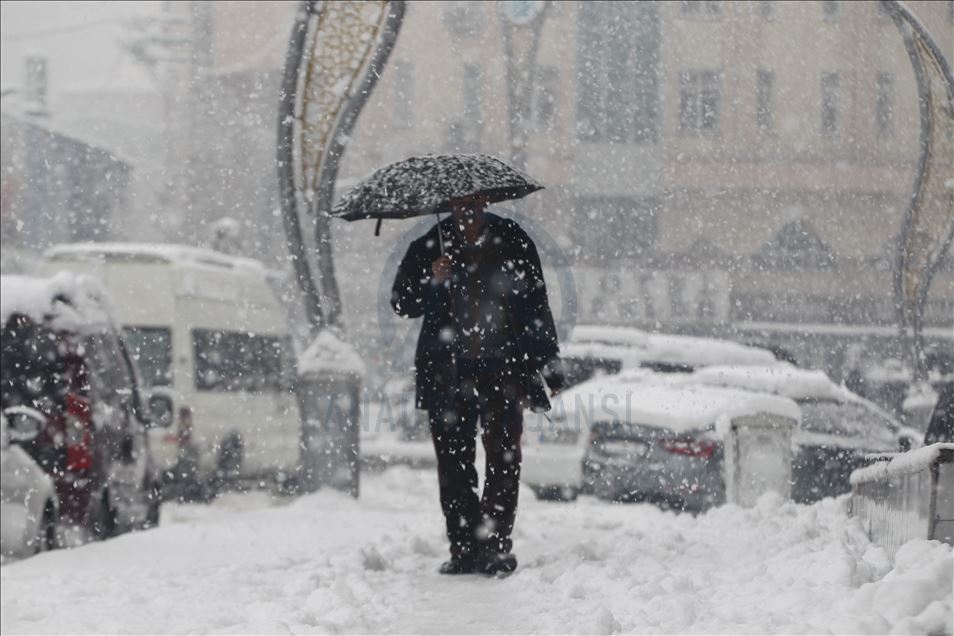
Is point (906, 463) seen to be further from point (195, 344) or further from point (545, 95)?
point (545, 95)

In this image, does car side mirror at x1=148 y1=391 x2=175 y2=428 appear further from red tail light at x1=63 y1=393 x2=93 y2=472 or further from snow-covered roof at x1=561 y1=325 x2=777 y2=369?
snow-covered roof at x1=561 y1=325 x2=777 y2=369

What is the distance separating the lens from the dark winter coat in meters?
6.97

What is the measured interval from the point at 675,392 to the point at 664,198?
26.9 meters

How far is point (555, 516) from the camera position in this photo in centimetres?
1250

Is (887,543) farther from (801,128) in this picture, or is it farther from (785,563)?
(801,128)

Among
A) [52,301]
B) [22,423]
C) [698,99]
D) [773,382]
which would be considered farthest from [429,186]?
[698,99]

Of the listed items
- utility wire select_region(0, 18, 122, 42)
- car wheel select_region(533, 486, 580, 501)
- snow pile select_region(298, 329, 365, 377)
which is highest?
utility wire select_region(0, 18, 122, 42)

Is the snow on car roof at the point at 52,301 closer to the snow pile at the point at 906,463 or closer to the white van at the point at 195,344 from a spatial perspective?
the snow pile at the point at 906,463

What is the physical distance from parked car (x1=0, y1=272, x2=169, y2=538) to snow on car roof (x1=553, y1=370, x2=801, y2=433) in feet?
14.9

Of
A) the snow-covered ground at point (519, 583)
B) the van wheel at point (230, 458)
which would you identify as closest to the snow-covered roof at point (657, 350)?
the van wheel at point (230, 458)

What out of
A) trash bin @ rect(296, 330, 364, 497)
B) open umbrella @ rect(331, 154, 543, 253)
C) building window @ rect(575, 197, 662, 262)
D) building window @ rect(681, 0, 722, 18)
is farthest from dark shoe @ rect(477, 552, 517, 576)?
building window @ rect(681, 0, 722, 18)

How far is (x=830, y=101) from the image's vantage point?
3744cm

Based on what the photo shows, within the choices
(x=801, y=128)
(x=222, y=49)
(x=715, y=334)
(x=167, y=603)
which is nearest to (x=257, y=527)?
(x=167, y=603)

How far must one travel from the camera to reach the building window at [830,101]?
122 feet
